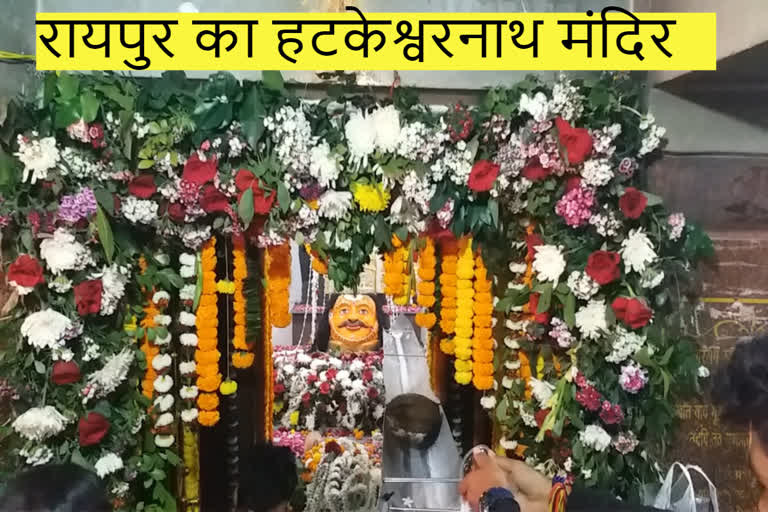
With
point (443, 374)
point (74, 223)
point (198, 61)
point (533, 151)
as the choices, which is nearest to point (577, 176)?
point (533, 151)

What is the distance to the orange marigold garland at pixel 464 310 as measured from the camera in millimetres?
2248

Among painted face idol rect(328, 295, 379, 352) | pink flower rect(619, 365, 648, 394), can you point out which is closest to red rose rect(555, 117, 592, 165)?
pink flower rect(619, 365, 648, 394)

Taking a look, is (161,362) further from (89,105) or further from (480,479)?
(480,479)

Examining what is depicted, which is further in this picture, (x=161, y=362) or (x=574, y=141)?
(x=161, y=362)

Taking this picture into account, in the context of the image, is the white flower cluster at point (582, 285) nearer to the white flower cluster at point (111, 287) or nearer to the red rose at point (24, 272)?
the white flower cluster at point (111, 287)

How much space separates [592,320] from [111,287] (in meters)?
1.67

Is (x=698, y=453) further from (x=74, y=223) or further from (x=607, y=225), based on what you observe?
(x=74, y=223)

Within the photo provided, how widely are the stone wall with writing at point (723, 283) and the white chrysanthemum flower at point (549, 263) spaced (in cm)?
46

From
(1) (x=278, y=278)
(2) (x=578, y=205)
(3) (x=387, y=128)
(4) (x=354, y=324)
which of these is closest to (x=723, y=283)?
(2) (x=578, y=205)

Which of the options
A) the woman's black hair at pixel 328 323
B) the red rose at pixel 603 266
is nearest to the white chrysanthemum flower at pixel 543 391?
the red rose at pixel 603 266

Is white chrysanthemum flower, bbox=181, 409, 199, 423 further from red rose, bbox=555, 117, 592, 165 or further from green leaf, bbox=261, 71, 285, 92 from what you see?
red rose, bbox=555, 117, 592, 165

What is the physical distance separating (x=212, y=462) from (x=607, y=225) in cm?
187

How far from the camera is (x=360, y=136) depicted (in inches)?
81.3

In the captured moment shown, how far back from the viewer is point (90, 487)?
5.15 feet
